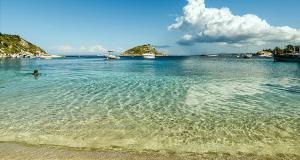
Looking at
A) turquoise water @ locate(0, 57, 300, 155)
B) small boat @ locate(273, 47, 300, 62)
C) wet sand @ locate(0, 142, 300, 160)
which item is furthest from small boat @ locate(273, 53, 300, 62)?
wet sand @ locate(0, 142, 300, 160)

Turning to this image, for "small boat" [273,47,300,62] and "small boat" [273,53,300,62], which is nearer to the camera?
"small boat" [273,53,300,62]

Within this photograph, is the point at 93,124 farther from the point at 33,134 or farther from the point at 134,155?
the point at 134,155

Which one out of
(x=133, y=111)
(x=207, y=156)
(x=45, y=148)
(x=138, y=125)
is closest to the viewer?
(x=207, y=156)

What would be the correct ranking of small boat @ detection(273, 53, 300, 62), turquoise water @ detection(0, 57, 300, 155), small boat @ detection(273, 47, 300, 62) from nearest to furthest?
1. turquoise water @ detection(0, 57, 300, 155)
2. small boat @ detection(273, 53, 300, 62)
3. small boat @ detection(273, 47, 300, 62)

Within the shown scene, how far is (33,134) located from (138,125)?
5549 millimetres

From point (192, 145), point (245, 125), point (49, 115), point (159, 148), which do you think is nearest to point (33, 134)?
point (49, 115)

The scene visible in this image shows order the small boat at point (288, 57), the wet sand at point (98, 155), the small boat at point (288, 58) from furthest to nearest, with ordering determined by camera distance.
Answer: the small boat at point (288, 57)
the small boat at point (288, 58)
the wet sand at point (98, 155)

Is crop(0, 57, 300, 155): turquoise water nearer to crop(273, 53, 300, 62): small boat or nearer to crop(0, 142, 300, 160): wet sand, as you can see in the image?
crop(0, 142, 300, 160): wet sand

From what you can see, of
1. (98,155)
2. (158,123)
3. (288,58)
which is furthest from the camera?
(288,58)

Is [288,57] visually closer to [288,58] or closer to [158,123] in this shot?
[288,58]

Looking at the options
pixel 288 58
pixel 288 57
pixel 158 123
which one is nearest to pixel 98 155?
pixel 158 123

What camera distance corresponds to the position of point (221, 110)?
66.0 ft

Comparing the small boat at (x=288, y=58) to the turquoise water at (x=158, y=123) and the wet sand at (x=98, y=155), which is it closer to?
the turquoise water at (x=158, y=123)

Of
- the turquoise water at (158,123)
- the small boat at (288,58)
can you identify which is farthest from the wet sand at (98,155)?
the small boat at (288,58)
